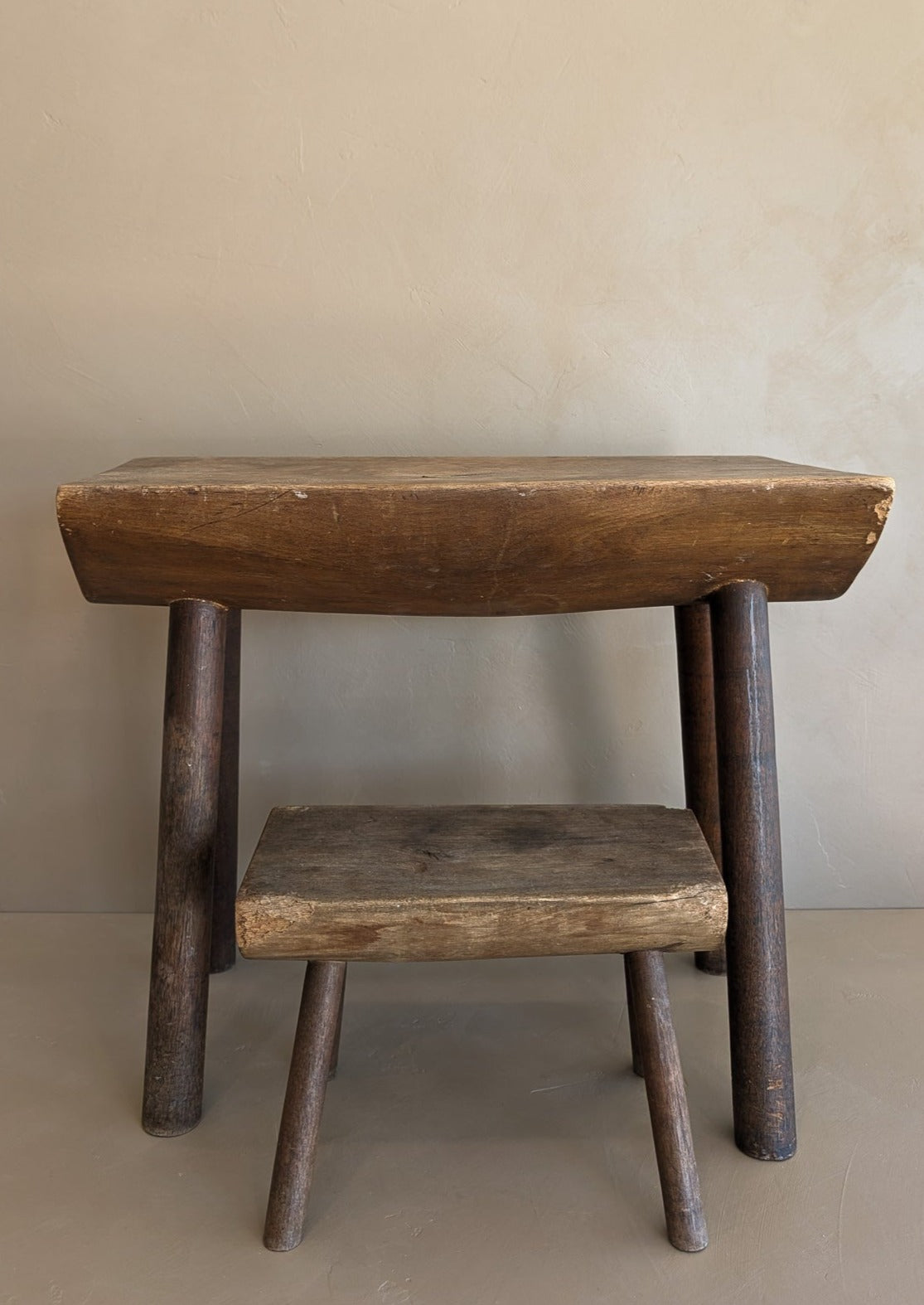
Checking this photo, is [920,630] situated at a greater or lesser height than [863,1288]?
greater

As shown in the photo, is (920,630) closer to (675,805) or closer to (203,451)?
(675,805)

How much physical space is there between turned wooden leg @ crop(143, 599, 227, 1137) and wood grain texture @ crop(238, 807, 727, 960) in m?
0.16

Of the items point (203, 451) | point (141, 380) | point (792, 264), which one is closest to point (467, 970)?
point (203, 451)

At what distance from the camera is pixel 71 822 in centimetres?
203

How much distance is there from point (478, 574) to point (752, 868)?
51 centimetres

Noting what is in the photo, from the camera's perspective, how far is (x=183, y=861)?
1.39 meters

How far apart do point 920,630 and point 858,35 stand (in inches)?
40.4

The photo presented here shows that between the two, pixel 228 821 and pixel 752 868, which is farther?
pixel 228 821

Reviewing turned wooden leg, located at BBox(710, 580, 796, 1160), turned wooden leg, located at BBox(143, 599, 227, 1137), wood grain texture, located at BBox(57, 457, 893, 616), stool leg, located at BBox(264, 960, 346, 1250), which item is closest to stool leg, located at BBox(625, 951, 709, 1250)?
turned wooden leg, located at BBox(710, 580, 796, 1160)

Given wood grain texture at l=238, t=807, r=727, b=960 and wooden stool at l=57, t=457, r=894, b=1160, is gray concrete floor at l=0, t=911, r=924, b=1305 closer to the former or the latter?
wooden stool at l=57, t=457, r=894, b=1160

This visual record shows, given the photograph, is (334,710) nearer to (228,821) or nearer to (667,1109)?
(228,821)

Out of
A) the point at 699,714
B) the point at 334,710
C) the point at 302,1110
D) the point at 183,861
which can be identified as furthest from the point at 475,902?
the point at 334,710

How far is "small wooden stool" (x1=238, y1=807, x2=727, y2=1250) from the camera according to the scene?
1.15 meters

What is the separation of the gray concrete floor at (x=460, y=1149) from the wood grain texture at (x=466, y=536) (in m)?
0.68
